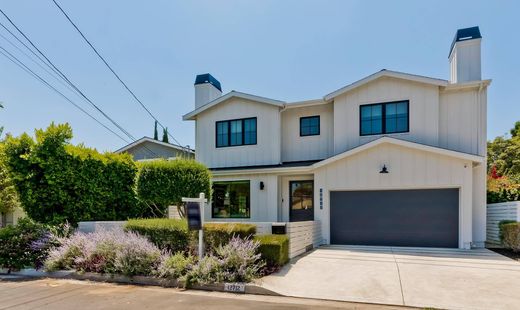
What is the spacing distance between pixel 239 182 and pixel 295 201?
103 inches

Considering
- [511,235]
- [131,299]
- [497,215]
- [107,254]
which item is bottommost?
[131,299]

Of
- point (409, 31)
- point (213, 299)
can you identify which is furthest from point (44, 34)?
point (409, 31)

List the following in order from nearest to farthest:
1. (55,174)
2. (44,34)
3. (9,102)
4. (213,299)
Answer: (213,299) → (55,174) → (44,34) → (9,102)

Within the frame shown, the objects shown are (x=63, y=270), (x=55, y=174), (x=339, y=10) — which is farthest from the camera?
(x=339, y=10)

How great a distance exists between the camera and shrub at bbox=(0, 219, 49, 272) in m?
8.49

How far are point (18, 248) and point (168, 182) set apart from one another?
4398 mm

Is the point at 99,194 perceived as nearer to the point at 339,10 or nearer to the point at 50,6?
the point at 50,6

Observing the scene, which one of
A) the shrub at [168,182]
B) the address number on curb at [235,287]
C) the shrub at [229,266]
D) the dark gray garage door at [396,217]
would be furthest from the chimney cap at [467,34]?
the address number on curb at [235,287]

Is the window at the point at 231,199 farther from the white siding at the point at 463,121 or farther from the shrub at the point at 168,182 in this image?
the white siding at the point at 463,121

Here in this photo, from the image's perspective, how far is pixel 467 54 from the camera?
11898 mm

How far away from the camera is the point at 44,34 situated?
12.5 meters

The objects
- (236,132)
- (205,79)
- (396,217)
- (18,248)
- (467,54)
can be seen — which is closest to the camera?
(18,248)

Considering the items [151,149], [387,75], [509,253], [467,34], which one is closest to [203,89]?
[151,149]

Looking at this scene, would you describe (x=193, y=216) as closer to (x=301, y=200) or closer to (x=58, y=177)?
(x=58, y=177)
